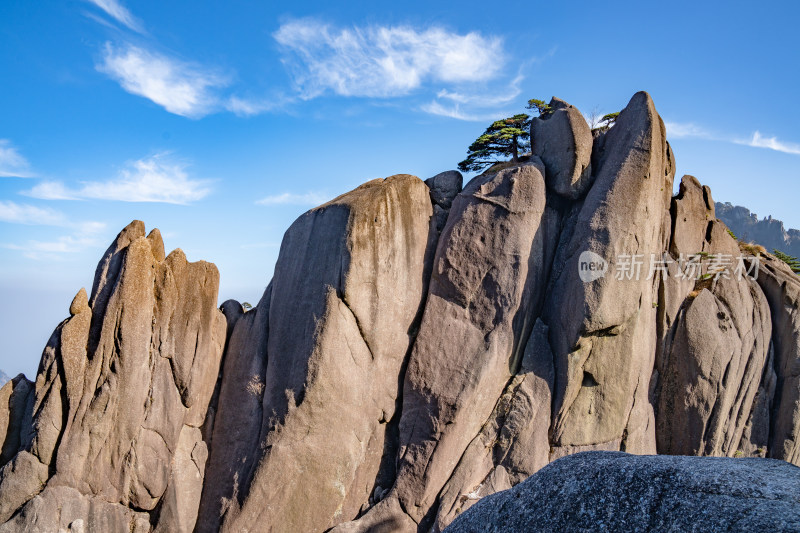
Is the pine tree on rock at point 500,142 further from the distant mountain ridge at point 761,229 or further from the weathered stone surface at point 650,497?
the distant mountain ridge at point 761,229

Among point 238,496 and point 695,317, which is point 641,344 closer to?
point 695,317

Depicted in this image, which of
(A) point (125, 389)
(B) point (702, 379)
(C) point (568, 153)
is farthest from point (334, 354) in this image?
(B) point (702, 379)

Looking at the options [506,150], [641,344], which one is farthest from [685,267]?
[506,150]

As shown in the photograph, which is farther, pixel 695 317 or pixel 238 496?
Answer: pixel 695 317

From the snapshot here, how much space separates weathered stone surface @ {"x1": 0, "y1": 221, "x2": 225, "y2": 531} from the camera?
14.6 m

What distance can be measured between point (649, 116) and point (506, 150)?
5.32 meters

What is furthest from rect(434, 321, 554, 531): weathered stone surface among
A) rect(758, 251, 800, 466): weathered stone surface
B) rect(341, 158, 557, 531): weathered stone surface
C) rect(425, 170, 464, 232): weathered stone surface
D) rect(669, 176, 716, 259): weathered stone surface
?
rect(758, 251, 800, 466): weathered stone surface

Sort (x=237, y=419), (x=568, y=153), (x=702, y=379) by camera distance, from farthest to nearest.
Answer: (x=702, y=379) < (x=568, y=153) < (x=237, y=419)

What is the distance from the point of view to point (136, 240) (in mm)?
15742

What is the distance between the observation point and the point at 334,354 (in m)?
16.1

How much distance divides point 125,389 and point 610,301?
43.1ft

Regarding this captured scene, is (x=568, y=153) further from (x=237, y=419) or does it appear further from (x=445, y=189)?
(x=237, y=419)

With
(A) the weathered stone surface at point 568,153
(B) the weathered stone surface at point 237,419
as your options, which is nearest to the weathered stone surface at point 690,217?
(A) the weathered stone surface at point 568,153

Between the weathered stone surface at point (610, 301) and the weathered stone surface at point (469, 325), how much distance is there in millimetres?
1185
